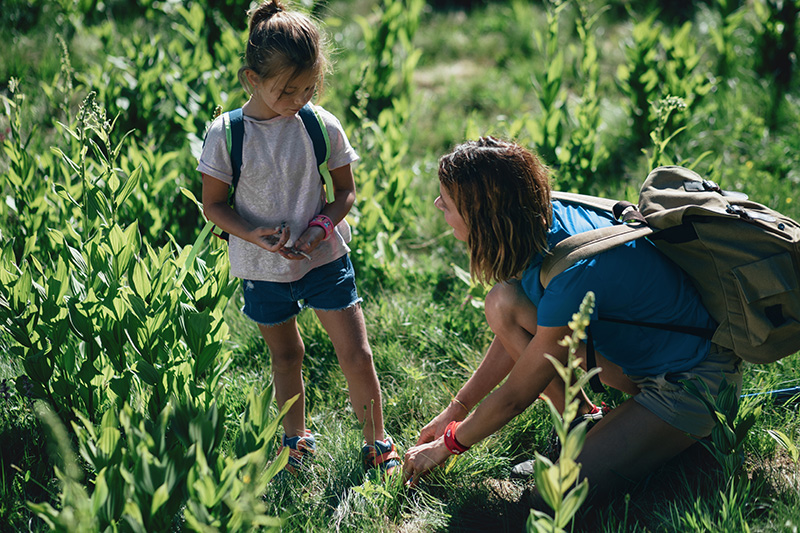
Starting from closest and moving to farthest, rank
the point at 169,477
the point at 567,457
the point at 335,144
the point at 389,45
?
the point at 567,457, the point at 169,477, the point at 335,144, the point at 389,45

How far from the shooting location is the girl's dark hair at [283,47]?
1.87 metres

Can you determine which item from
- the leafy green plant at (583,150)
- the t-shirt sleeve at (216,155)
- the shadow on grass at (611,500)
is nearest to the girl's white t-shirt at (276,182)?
Result: the t-shirt sleeve at (216,155)

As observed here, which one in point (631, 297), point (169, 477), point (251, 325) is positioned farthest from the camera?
point (251, 325)

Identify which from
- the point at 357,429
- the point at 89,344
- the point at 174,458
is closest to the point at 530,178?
the point at 357,429

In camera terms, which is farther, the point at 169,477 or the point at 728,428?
the point at 728,428

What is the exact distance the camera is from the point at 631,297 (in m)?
1.98

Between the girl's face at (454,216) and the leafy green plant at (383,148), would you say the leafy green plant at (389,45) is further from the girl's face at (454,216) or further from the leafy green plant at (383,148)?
the girl's face at (454,216)

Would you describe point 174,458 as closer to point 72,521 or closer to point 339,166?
point 72,521

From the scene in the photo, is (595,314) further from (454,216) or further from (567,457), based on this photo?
(567,457)

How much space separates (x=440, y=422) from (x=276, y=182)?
950 millimetres

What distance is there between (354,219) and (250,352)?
75 centimetres

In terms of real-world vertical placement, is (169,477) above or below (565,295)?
below

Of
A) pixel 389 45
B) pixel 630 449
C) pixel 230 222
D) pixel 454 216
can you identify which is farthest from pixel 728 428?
pixel 389 45

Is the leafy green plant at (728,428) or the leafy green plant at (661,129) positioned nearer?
the leafy green plant at (728,428)
